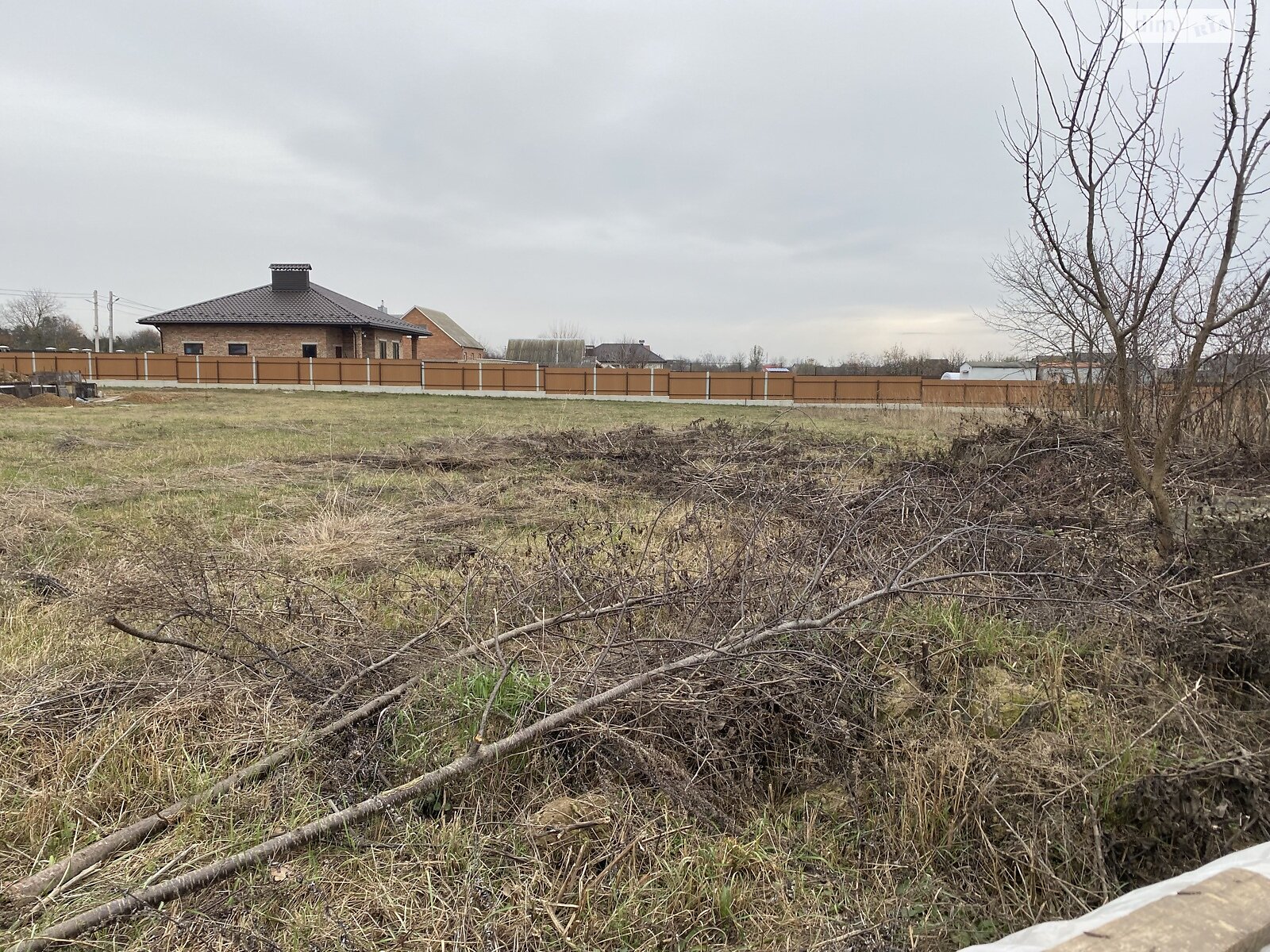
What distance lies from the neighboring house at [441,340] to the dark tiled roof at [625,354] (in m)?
13.1

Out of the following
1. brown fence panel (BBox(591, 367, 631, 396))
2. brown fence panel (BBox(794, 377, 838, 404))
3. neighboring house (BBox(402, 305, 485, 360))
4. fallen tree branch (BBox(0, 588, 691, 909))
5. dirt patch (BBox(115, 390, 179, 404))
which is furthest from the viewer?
neighboring house (BBox(402, 305, 485, 360))

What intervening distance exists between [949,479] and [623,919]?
400 centimetres

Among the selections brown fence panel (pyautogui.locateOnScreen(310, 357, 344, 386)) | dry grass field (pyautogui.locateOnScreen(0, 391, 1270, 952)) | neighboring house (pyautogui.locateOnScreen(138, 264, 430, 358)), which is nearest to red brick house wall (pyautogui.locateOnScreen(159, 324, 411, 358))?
neighboring house (pyautogui.locateOnScreen(138, 264, 430, 358))

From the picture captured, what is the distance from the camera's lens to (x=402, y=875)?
189cm

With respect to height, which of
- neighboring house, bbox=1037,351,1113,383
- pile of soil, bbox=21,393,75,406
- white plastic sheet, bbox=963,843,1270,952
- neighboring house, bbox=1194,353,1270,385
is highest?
neighboring house, bbox=1037,351,1113,383

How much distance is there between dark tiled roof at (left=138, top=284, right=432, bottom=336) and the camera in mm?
35406

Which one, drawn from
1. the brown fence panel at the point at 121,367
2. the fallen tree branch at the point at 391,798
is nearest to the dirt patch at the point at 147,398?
the brown fence panel at the point at 121,367

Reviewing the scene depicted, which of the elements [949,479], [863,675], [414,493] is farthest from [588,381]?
[863,675]

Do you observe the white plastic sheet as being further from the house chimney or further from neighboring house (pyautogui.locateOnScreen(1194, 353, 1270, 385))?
the house chimney

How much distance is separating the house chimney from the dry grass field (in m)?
36.6

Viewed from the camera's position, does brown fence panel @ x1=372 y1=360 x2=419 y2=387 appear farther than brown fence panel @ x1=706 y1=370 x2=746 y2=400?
No

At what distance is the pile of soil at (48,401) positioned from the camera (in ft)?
59.6

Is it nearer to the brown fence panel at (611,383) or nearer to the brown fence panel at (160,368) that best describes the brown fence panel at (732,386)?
the brown fence panel at (611,383)

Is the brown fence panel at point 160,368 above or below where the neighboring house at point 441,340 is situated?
below
